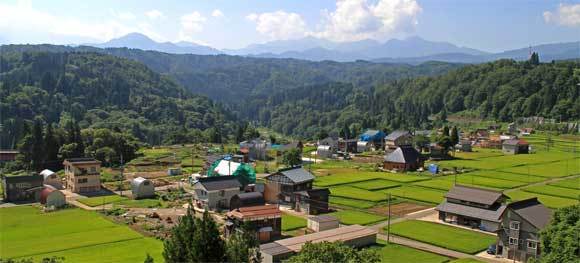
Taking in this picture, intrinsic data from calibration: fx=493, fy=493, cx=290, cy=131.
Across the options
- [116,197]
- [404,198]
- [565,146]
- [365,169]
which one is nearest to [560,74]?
[565,146]

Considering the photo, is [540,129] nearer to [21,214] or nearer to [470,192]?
[470,192]

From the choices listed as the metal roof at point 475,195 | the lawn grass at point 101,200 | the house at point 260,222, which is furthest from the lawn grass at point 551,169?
the lawn grass at point 101,200

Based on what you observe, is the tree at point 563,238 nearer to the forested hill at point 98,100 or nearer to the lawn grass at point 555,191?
the lawn grass at point 555,191

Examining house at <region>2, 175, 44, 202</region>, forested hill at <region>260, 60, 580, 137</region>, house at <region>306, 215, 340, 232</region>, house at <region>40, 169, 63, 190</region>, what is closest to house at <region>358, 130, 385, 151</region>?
forested hill at <region>260, 60, 580, 137</region>

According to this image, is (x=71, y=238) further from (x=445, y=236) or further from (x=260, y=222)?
(x=445, y=236)

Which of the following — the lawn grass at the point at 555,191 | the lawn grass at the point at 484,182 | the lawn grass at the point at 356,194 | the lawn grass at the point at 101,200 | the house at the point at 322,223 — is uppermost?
the house at the point at 322,223

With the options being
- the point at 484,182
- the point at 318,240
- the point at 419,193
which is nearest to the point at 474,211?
the point at 419,193
